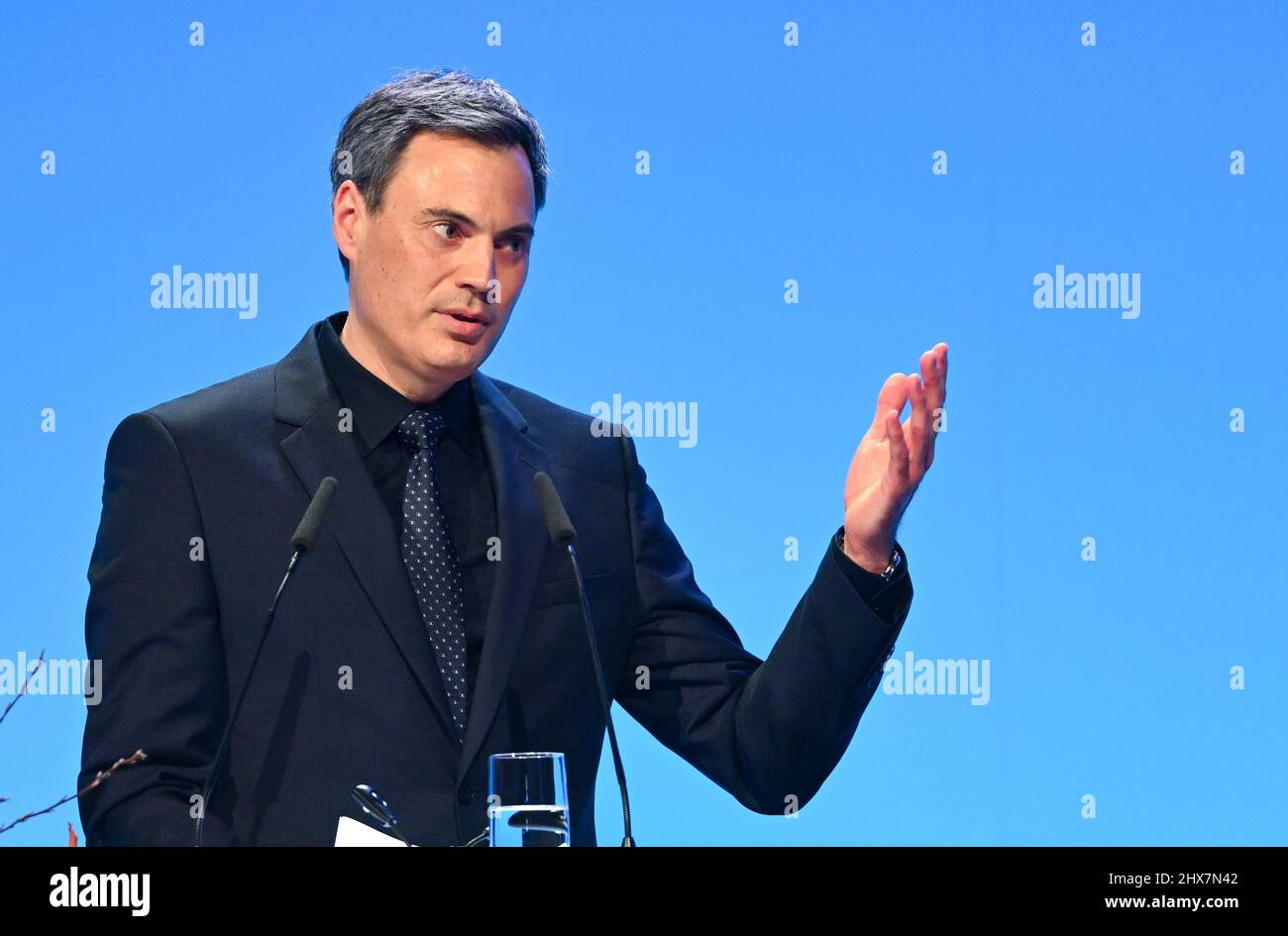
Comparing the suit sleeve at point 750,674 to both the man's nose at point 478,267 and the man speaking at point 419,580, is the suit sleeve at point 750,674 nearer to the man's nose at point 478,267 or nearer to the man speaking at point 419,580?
the man speaking at point 419,580

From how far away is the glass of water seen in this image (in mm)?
1513

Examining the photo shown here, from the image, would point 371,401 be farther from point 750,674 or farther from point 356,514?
point 750,674

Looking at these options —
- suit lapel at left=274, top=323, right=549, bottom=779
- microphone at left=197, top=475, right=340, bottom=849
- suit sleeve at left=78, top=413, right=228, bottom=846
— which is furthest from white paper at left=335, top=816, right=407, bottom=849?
suit lapel at left=274, top=323, right=549, bottom=779

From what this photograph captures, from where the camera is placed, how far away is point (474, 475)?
2.23 m

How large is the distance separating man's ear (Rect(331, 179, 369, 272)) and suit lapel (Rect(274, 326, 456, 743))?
0.20m

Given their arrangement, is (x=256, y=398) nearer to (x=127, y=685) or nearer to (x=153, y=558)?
(x=153, y=558)

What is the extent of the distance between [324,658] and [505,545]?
0.29 m

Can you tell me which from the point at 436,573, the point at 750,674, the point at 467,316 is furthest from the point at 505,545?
the point at 750,674

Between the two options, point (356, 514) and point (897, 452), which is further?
point (356, 514)

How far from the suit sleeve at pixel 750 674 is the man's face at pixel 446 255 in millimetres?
399

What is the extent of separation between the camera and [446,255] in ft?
6.90

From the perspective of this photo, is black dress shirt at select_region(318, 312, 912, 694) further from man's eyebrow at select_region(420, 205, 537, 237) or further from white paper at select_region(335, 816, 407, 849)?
white paper at select_region(335, 816, 407, 849)

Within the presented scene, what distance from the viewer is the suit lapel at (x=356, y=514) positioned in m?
1.96
